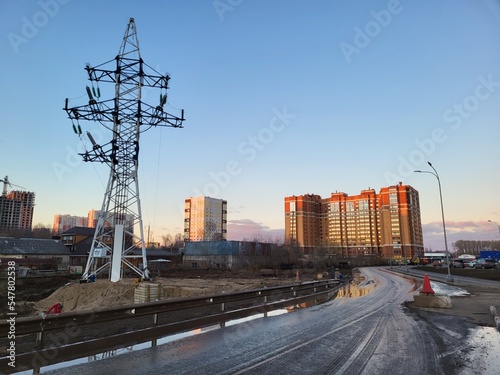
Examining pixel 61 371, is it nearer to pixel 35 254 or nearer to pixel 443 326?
pixel 443 326

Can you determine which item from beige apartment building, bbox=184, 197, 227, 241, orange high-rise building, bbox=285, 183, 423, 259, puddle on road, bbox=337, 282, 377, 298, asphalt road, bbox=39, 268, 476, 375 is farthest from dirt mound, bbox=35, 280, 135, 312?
orange high-rise building, bbox=285, 183, 423, 259

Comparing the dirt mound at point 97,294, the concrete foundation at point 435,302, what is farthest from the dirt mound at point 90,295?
the concrete foundation at point 435,302

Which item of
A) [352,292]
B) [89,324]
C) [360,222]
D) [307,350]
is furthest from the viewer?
[360,222]

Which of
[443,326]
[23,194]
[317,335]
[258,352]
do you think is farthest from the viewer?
[23,194]

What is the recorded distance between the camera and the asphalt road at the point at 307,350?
253 inches

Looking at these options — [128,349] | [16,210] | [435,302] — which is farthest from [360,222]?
[128,349]

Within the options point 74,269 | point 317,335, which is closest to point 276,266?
point 74,269

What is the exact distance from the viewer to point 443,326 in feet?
35.7

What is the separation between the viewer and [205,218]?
5960 inches

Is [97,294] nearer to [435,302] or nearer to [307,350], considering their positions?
[435,302]

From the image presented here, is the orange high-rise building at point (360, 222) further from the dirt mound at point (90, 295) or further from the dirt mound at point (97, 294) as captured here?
the dirt mound at point (90, 295)

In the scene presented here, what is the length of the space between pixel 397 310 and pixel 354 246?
565 feet

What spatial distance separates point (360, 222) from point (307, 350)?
176 meters

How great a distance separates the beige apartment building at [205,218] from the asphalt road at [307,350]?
5142 inches
